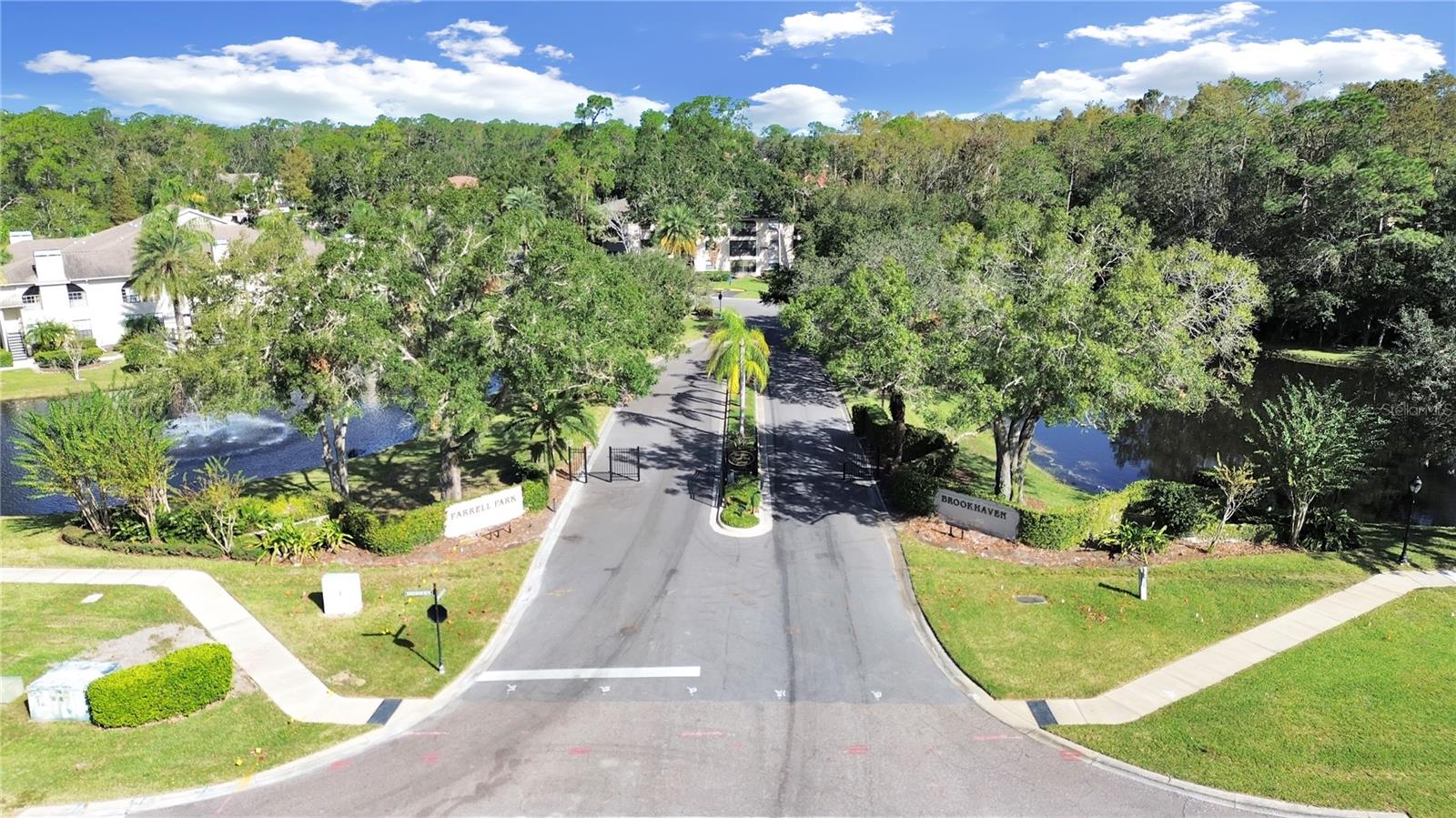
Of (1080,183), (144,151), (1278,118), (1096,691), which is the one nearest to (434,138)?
(144,151)

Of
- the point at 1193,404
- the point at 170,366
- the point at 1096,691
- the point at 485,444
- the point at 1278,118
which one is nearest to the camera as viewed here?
the point at 1096,691

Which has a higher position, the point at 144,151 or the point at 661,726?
the point at 144,151

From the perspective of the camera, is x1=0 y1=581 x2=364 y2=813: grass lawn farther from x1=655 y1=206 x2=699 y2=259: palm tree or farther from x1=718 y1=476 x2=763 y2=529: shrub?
x1=655 y1=206 x2=699 y2=259: palm tree

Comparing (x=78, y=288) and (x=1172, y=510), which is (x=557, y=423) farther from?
(x=78, y=288)

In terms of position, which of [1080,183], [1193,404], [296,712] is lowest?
[296,712]

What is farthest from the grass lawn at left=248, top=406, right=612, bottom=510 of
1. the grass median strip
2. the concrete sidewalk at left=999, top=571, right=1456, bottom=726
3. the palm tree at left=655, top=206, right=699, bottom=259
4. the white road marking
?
the palm tree at left=655, top=206, right=699, bottom=259

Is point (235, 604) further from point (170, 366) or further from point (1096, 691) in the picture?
point (1096, 691)
